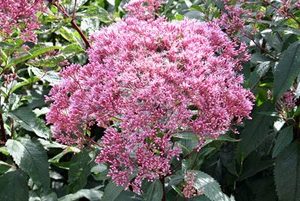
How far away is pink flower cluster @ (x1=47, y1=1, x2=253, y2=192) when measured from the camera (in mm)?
2633

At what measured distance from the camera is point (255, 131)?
11.8ft

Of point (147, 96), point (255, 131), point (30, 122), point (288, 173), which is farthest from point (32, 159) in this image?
point (288, 173)

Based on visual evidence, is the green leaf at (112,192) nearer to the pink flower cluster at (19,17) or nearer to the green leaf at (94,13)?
the pink flower cluster at (19,17)

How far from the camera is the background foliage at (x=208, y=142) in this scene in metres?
3.16

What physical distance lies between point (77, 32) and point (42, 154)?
1.10 m

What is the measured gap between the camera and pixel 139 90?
8.74ft

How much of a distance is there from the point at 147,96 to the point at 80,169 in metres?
0.97

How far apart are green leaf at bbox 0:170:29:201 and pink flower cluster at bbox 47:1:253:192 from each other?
550 mm

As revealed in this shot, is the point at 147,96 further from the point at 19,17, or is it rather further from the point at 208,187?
the point at 19,17

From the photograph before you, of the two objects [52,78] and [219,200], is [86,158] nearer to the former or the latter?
[52,78]

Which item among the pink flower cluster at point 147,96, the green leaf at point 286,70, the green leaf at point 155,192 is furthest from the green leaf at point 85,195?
the green leaf at point 286,70

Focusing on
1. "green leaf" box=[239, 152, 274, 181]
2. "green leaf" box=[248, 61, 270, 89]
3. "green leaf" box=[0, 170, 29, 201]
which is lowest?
"green leaf" box=[239, 152, 274, 181]

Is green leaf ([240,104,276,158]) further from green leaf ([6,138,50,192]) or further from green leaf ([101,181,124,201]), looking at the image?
green leaf ([6,138,50,192])

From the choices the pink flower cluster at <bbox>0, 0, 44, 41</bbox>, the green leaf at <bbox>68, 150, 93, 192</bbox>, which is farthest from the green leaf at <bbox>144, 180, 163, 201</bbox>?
the pink flower cluster at <bbox>0, 0, 44, 41</bbox>
